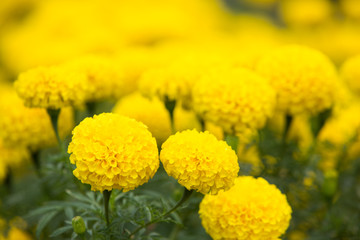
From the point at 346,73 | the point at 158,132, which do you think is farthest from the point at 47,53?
the point at 346,73

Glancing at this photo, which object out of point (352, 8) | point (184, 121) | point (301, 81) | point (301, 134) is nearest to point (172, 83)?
point (184, 121)

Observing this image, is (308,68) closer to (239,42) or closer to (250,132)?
(250,132)

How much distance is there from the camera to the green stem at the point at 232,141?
130 centimetres

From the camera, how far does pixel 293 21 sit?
15.3ft

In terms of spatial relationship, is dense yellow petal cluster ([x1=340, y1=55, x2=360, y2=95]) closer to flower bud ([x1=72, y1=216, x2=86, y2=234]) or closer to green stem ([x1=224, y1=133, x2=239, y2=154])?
green stem ([x1=224, y1=133, x2=239, y2=154])

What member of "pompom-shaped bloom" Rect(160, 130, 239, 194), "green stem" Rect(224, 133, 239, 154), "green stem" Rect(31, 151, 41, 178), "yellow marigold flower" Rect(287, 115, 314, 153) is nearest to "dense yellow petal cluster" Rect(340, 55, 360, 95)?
"yellow marigold flower" Rect(287, 115, 314, 153)

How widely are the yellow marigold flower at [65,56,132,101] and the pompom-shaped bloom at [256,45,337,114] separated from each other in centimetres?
53

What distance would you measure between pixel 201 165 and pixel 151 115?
0.70 metres

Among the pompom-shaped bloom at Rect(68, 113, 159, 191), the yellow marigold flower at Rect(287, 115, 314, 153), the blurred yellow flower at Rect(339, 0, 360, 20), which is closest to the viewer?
the pompom-shaped bloom at Rect(68, 113, 159, 191)

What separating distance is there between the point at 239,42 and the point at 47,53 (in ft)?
6.36

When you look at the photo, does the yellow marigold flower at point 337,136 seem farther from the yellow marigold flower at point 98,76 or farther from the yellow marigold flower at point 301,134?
the yellow marigold flower at point 98,76

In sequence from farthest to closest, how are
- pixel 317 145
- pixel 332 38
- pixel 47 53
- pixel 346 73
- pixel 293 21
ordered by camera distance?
pixel 293 21
pixel 332 38
pixel 47 53
pixel 346 73
pixel 317 145

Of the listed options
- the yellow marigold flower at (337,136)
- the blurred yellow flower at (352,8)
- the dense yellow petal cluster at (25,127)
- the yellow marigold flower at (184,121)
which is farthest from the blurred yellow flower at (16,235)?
the blurred yellow flower at (352,8)

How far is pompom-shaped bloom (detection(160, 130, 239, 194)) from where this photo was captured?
969 mm
